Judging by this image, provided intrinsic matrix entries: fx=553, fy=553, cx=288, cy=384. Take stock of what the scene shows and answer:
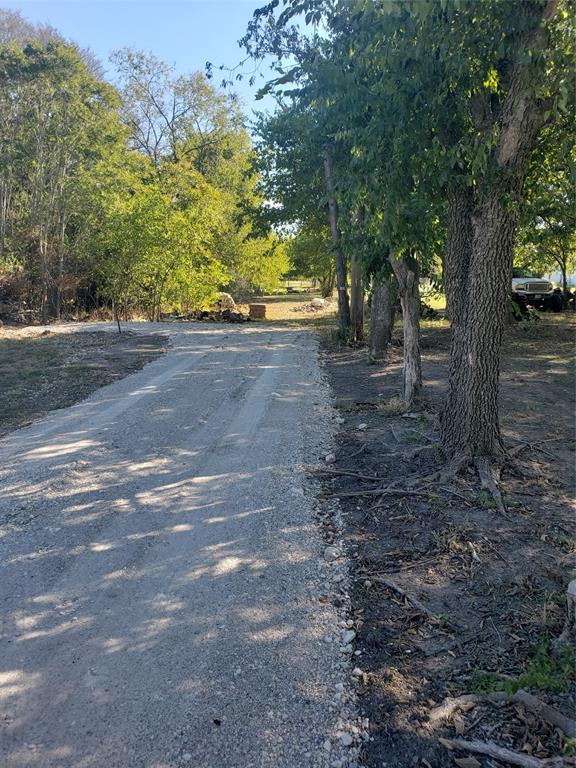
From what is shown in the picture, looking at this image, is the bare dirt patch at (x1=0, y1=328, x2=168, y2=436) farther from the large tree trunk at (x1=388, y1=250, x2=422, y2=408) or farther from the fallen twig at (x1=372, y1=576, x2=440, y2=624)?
the fallen twig at (x1=372, y1=576, x2=440, y2=624)

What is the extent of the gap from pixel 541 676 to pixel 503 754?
19.1 inches

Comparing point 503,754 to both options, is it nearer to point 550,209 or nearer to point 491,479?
point 491,479

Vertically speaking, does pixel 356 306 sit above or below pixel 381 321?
above

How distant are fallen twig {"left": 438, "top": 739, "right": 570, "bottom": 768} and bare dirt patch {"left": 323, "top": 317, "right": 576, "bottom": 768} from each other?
3 cm

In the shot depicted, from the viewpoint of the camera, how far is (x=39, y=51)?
19281 millimetres

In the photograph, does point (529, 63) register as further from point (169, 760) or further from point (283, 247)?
point (283, 247)

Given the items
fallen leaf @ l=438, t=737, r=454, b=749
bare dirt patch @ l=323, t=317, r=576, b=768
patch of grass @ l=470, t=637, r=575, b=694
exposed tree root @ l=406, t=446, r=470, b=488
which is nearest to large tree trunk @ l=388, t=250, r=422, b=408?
bare dirt patch @ l=323, t=317, r=576, b=768

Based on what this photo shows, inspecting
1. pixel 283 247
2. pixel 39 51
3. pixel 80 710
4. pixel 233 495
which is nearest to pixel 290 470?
pixel 233 495

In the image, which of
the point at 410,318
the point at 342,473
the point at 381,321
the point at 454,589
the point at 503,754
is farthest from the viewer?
the point at 381,321

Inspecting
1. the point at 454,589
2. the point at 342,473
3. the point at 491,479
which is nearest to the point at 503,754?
the point at 454,589

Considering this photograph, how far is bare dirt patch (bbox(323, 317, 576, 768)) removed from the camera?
237cm

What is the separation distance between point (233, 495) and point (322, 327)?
54.4 feet

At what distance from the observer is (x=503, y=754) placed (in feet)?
7.18

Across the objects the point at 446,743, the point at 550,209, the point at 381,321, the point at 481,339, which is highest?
the point at 550,209
